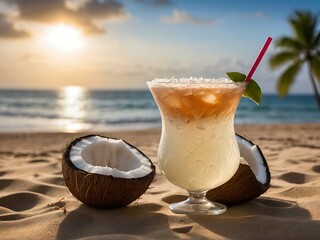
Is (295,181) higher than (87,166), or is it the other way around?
(87,166)

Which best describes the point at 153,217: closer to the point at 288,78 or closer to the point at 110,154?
the point at 110,154

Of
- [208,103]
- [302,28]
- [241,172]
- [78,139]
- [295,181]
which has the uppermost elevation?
[302,28]

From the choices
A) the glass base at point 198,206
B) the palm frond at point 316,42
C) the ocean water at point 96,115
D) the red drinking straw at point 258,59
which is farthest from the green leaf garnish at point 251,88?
the palm frond at point 316,42

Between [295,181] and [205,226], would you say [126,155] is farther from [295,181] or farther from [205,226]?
[295,181]

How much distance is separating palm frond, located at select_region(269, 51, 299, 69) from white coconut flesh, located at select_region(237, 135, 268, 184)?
17.8 m

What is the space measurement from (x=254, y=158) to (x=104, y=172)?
1.11 m

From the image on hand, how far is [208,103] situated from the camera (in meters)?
2.96

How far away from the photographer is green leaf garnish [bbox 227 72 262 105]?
3.05 m

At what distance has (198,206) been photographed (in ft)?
10.3

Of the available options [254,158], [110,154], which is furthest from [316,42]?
[110,154]

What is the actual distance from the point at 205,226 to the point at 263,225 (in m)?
0.32

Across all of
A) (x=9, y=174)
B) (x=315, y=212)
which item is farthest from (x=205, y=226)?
(x=9, y=174)

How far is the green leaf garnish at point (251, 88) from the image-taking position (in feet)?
10.0

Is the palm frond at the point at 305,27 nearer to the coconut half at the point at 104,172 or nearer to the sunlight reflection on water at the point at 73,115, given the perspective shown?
the sunlight reflection on water at the point at 73,115
